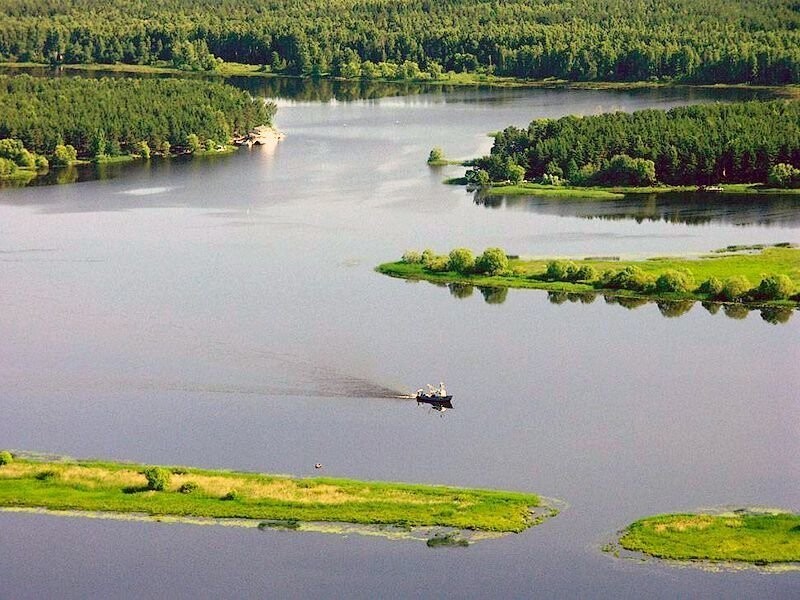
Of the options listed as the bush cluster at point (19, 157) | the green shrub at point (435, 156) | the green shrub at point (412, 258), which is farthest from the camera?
the bush cluster at point (19, 157)

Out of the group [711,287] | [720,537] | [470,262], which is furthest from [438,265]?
[720,537]

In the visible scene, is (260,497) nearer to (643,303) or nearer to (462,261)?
(643,303)

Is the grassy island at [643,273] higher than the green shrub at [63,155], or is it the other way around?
the green shrub at [63,155]

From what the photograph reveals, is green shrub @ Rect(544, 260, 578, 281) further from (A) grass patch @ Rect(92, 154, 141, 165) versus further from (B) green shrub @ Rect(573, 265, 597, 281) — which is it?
(A) grass patch @ Rect(92, 154, 141, 165)

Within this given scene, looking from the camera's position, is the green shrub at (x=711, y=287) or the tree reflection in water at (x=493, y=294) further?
the tree reflection in water at (x=493, y=294)

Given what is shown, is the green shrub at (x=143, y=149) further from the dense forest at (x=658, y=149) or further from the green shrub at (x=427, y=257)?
the green shrub at (x=427, y=257)

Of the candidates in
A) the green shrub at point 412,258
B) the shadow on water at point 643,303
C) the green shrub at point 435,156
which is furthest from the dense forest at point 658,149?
the shadow on water at point 643,303
